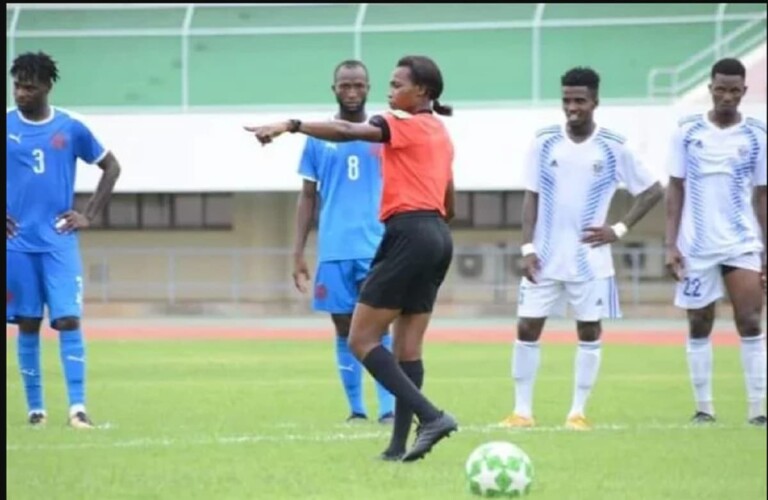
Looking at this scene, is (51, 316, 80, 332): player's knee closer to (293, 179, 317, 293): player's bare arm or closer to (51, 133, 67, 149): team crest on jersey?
(51, 133, 67, 149): team crest on jersey

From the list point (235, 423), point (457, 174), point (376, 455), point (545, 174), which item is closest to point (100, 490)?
point (376, 455)

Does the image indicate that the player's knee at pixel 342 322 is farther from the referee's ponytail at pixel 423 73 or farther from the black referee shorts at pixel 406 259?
the referee's ponytail at pixel 423 73

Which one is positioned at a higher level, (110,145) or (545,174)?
(545,174)

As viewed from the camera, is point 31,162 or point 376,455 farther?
point 31,162

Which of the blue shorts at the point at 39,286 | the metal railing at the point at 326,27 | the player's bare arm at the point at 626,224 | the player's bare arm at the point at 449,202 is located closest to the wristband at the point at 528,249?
the player's bare arm at the point at 626,224

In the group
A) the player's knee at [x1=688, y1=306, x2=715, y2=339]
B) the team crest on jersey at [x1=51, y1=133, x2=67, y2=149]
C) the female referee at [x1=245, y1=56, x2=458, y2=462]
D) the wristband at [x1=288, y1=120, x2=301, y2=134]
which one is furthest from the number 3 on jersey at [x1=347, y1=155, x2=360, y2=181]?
the wristband at [x1=288, y1=120, x2=301, y2=134]

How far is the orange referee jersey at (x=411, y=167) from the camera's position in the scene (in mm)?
10883

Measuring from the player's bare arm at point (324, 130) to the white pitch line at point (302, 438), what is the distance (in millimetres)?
2249

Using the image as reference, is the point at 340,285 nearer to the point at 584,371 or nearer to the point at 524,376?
the point at 524,376

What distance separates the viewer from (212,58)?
40.1m

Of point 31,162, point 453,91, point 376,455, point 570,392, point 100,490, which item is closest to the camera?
point 100,490

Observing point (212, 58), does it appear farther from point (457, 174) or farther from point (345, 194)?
point (345, 194)

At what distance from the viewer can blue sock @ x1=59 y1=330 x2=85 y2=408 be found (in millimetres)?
13133

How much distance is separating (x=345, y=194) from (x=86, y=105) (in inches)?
1056
